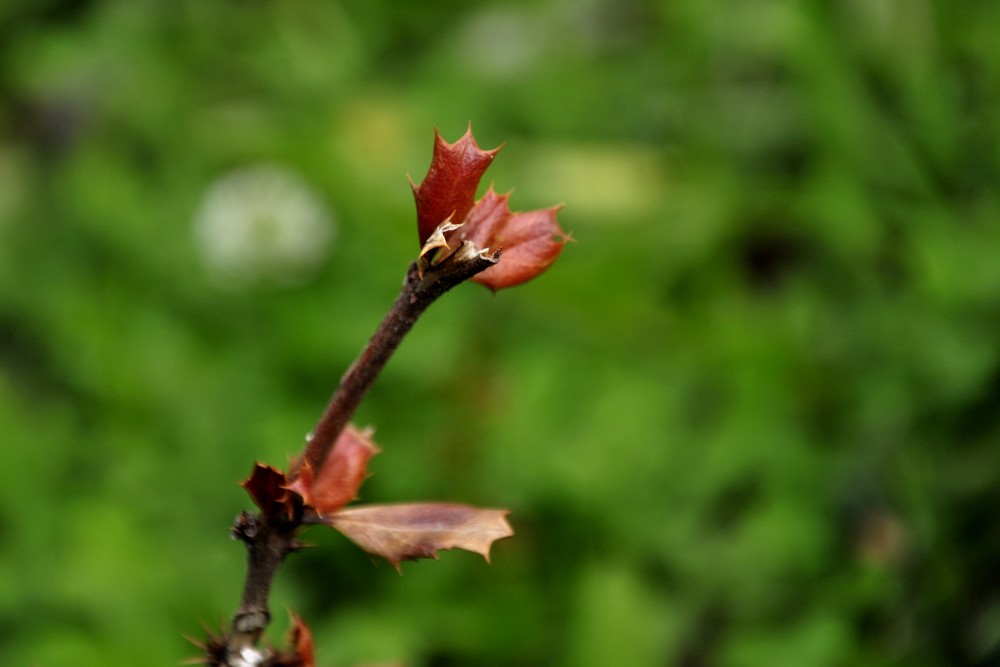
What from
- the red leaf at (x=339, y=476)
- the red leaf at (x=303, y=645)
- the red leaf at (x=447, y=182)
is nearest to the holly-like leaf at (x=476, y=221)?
the red leaf at (x=447, y=182)

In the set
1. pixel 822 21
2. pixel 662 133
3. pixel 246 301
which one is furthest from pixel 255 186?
pixel 822 21

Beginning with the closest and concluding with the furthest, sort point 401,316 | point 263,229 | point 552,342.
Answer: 1. point 401,316
2. point 552,342
3. point 263,229

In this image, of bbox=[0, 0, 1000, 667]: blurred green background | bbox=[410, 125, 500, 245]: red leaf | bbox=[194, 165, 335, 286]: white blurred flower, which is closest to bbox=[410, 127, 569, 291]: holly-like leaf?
bbox=[410, 125, 500, 245]: red leaf

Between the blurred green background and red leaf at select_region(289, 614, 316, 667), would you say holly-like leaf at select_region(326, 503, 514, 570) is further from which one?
the blurred green background

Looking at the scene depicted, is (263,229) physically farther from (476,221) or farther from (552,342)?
(476,221)

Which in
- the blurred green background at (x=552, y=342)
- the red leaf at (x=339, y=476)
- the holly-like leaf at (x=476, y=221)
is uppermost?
the blurred green background at (x=552, y=342)

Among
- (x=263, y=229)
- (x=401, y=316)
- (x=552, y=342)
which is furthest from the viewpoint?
(x=263, y=229)

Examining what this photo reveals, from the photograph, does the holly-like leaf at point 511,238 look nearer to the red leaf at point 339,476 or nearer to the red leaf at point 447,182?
the red leaf at point 447,182

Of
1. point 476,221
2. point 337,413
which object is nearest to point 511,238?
point 476,221
